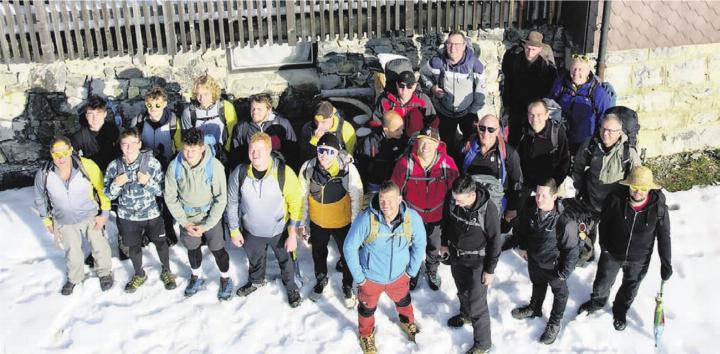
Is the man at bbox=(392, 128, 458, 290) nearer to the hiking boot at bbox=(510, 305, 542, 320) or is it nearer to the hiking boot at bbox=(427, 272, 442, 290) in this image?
the hiking boot at bbox=(427, 272, 442, 290)

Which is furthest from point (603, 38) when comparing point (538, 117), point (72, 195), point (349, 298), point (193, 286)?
point (72, 195)

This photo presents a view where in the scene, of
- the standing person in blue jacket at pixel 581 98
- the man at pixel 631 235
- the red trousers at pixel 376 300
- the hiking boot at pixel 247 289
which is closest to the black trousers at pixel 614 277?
the man at pixel 631 235

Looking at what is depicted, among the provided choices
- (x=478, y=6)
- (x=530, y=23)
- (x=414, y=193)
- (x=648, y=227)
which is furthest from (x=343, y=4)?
(x=648, y=227)

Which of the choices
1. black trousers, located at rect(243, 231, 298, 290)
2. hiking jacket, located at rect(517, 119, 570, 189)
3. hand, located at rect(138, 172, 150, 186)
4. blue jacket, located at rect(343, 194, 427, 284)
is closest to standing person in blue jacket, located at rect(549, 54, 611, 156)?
hiking jacket, located at rect(517, 119, 570, 189)

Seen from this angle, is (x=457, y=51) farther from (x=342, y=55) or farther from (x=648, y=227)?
(x=648, y=227)

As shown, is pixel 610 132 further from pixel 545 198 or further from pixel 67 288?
pixel 67 288

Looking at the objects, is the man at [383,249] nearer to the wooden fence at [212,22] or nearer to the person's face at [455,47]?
the person's face at [455,47]

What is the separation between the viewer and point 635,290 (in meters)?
6.54

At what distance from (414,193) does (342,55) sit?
10.5 feet

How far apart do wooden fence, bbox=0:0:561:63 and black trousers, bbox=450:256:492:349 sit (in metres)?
3.87

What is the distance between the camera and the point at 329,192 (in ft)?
21.4

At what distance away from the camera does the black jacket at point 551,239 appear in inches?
233

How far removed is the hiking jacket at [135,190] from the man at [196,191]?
21cm

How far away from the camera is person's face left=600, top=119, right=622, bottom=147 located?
6.35 m
